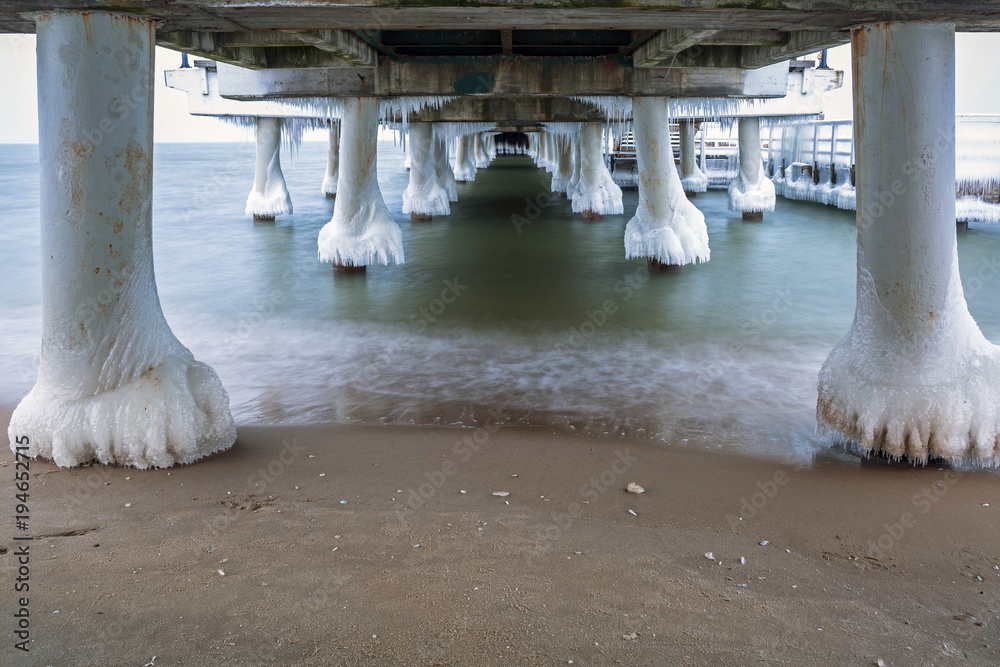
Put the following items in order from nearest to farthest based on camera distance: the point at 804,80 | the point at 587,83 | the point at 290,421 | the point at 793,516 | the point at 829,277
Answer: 1. the point at 793,516
2. the point at 290,421
3. the point at 587,83
4. the point at 829,277
5. the point at 804,80

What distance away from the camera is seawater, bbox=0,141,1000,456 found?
698 centimetres

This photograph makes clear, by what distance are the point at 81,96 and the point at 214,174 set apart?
168ft

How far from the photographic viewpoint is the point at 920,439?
5117mm

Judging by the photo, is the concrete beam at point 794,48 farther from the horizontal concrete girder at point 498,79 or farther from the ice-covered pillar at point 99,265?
the ice-covered pillar at point 99,265

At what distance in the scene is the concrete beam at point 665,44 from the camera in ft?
24.5

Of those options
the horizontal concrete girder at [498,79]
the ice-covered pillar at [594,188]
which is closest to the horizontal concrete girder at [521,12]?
the horizontal concrete girder at [498,79]

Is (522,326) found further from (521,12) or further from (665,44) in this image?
(521,12)

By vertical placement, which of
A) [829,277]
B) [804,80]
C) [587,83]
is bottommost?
[829,277]

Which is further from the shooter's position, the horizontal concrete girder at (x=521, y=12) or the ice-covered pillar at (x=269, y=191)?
the ice-covered pillar at (x=269, y=191)

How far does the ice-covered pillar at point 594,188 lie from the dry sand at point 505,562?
59.8 ft

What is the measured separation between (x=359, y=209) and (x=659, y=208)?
5.24m

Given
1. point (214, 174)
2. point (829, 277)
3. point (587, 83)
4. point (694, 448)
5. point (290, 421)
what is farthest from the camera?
point (214, 174)

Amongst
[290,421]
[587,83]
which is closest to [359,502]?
[290,421]

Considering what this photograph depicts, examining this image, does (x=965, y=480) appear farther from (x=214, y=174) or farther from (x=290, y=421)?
(x=214, y=174)
